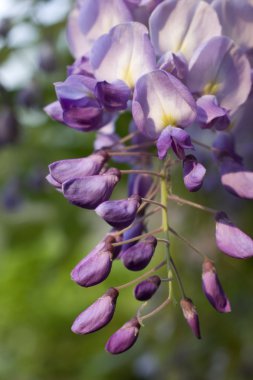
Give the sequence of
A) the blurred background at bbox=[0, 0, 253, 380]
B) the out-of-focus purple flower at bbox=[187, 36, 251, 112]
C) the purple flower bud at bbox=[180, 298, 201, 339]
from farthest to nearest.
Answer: the blurred background at bbox=[0, 0, 253, 380]
the out-of-focus purple flower at bbox=[187, 36, 251, 112]
the purple flower bud at bbox=[180, 298, 201, 339]

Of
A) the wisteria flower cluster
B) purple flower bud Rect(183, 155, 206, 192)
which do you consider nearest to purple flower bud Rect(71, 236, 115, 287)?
the wisteria flower cluster

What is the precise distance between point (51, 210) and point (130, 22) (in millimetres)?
1112

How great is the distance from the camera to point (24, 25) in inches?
60.2

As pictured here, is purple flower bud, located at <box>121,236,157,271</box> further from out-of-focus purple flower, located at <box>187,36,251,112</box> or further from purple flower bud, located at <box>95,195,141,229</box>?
out-of-focus purple flower, located at <box>187,36,251,112</box>

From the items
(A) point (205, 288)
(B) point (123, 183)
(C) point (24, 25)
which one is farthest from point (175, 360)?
(A) point (205, 288)

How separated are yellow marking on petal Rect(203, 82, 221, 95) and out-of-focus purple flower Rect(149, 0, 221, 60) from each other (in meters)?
0.05

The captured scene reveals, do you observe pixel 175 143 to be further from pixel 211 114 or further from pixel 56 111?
pixel 56 111

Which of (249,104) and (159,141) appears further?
(249,104)

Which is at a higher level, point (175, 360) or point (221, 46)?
point (221, 46)

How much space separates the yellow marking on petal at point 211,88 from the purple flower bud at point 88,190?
172 millimetres

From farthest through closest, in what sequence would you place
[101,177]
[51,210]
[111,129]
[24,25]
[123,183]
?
[51,210] < [123,183] < [24,25] < [111,129] < [101,177]

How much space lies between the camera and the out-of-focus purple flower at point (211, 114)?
767 millimetres

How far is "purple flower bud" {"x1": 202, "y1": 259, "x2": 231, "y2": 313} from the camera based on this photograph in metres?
0.72

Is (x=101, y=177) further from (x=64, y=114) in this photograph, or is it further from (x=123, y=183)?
(x=123, y=183)
